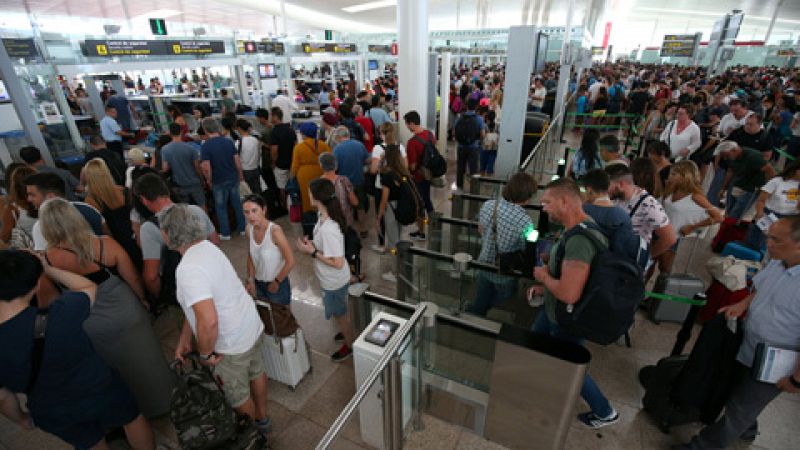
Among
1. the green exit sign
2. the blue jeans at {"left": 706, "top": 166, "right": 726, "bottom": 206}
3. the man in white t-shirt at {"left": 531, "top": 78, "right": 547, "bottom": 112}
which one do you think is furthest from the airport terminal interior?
the man in white t-shirt at {"left": 531, "top": 78, "right": 547, "bottom": 112}

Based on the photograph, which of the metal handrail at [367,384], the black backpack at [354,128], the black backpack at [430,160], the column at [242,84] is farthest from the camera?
the column at [242,84]

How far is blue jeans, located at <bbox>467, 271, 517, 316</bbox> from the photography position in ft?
10.2

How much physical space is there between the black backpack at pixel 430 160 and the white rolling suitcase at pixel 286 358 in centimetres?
307

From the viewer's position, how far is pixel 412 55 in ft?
23.3

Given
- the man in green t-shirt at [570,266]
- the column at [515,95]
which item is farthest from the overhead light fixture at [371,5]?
the man in green t-shirt at [570,266]

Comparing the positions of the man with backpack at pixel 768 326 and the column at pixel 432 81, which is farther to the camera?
the column at pixel 432 81

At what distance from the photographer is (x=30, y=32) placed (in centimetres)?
613

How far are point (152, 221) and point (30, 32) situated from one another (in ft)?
19.9

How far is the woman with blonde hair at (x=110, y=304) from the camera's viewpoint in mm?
2307

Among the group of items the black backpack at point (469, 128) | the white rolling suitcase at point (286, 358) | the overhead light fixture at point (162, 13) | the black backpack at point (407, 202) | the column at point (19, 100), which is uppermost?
the overhead light fixture at point (162, 13)

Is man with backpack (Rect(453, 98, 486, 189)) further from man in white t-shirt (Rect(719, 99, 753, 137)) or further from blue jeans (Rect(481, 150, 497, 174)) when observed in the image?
man in white t-shirt (Rect(719, 99, 753, 137))

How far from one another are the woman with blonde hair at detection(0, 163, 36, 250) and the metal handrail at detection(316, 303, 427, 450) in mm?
3550

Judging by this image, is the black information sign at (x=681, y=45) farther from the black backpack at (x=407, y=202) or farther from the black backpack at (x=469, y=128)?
the black backpack at (x=407, y=202)

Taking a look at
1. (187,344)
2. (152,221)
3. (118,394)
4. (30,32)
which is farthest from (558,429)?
(30,32)
